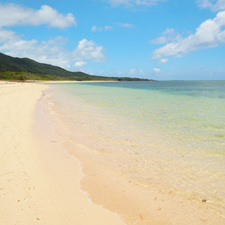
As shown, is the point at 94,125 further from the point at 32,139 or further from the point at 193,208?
the point at 193,208

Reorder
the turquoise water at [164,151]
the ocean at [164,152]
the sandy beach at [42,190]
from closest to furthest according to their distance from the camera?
1. the sandy beach at [42,190]
2. the ocean at [164,152]
3. the turquoise water at [164,151]

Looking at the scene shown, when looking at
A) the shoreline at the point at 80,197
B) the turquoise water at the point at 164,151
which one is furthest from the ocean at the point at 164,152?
the shoreline at the point at 80,197

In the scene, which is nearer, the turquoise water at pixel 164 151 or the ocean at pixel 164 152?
the ocean at pixel 164 152

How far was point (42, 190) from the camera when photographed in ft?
13.7

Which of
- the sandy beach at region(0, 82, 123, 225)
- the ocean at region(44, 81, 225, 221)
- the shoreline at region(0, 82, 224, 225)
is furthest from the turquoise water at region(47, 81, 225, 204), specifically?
the sandy beach at region(0, 82, 123, 225)

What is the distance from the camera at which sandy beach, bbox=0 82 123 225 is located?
3367 millimetres

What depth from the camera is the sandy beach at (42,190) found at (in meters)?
3.37

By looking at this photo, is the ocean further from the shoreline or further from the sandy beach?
the sandy beach

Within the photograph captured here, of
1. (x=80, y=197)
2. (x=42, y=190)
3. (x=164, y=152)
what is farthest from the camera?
(x=164, y=152)

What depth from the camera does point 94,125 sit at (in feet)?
35.4

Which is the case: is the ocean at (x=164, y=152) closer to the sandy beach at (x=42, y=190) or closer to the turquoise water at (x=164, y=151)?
the turquoise water at (x=164, y=151)

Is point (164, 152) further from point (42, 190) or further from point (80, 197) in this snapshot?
point (42, 190)

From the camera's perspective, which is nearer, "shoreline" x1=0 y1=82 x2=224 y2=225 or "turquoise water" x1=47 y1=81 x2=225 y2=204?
"shoreline" x1=0 y1=82 x2=224 y2=225

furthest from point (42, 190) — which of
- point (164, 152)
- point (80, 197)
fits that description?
point (164, 152)
